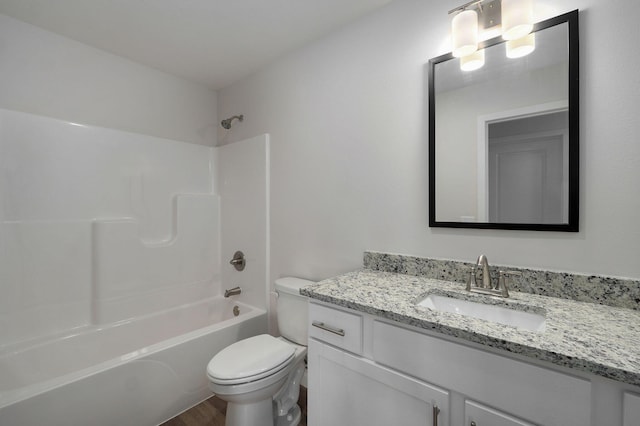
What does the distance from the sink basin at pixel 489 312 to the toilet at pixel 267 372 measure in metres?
0.81

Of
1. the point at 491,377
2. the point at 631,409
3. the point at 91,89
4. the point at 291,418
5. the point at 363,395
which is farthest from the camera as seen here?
the point at 91,89

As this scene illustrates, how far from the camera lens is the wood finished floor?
1.67 meters

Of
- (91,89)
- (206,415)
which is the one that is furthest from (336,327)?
(91,89)

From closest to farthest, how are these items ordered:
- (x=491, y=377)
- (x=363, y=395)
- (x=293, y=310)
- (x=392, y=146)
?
1. (x=491, y=377)
2. (x=363, y=395)
3. (x=392, y=146)
4. (x=293, y=310)

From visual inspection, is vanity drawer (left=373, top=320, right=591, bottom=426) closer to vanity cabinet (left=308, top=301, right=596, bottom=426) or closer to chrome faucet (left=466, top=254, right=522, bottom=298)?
vanity cabinet (left=308, top=301, right=596, bottom=426)

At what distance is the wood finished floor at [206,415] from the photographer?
1672 millimetres

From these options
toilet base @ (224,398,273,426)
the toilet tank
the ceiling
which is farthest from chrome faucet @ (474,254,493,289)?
the ceiling

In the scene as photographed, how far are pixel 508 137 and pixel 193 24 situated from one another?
6.05ft

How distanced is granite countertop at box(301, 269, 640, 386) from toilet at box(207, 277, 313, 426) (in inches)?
20.7

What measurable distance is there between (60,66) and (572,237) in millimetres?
2979

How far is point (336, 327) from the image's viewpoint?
1.13 m

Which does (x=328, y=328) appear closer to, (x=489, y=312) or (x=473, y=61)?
(x=489, y=312)

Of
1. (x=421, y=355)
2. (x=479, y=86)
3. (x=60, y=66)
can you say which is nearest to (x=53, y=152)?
(x=60, y=66)

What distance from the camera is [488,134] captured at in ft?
4.16
